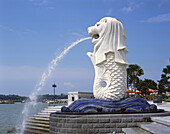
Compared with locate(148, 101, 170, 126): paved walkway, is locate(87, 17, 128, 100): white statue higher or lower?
higher

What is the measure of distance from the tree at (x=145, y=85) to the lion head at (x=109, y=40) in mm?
25033

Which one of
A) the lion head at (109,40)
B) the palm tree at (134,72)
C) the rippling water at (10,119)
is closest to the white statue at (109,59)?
the lion head at (109,40)

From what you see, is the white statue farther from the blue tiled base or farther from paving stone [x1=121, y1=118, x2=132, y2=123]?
Result: paving stone [x1=121, y1=118, x2=132, y2=123]

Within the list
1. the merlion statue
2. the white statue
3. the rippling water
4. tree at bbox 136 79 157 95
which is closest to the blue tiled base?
the merlion statue

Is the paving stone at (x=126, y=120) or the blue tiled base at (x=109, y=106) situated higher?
the blue tiled base at (x=109, y=106)

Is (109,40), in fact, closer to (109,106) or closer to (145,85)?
(109,106)

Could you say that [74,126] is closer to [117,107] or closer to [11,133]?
[117,107]

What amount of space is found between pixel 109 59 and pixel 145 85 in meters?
27.2

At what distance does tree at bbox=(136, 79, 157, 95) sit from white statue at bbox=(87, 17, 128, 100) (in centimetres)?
2509

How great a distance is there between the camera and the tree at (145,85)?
35.4 meters

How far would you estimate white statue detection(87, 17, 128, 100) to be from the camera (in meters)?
10.9

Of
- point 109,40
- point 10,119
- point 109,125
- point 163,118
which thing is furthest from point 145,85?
point 109,125

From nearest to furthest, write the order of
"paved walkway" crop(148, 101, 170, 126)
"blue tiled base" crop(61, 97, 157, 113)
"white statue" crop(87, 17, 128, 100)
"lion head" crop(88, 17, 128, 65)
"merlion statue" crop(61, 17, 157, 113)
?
1. "paved walkway" crop(148, 101, 170, 126)
2. "blue tiled base" crop(61, 97, 157, 113)
3. "merlion statue" crop(61, 17, 157, 113)
4. "white statue" crop(87, 17, 128, 100)
5. "lion head" crop(88, 17, 128, 65)

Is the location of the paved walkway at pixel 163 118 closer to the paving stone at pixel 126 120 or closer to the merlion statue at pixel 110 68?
the paving stone at pixel 126 120
